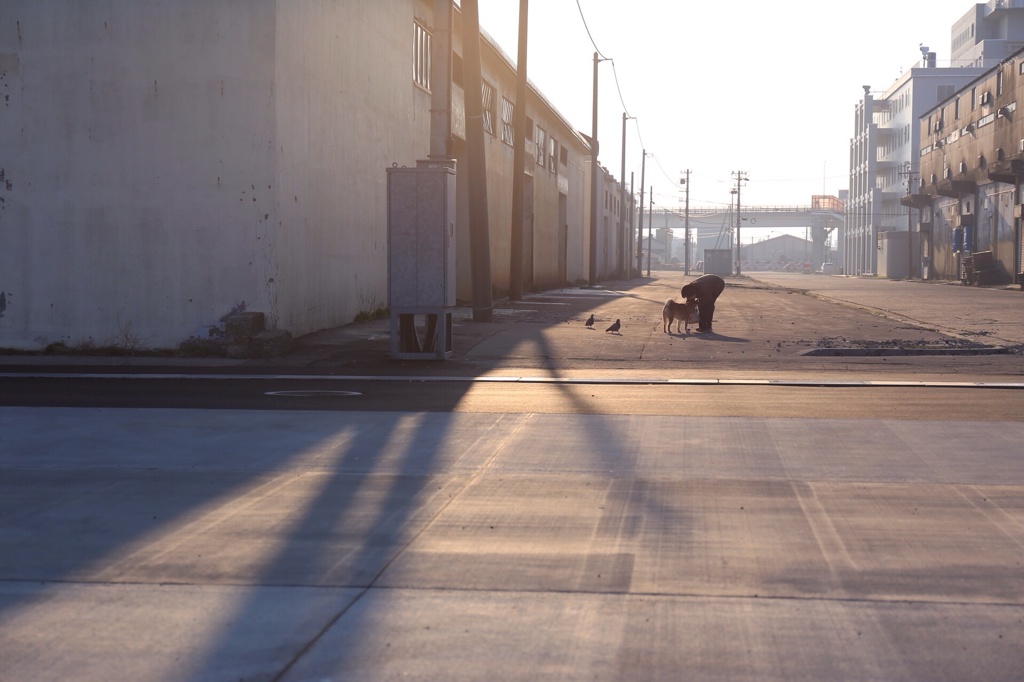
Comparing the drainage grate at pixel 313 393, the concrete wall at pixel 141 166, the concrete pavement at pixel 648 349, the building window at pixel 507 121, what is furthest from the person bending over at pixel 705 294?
the building window at pixel 507 121

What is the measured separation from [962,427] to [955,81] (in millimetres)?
100429

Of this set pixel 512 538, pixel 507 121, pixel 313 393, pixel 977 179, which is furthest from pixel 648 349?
pixel 977 179

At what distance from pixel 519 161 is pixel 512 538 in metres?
25.9

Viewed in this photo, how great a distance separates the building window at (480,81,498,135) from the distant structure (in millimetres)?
69744

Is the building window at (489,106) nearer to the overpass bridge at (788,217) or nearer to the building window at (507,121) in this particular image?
the building window at (507,121)

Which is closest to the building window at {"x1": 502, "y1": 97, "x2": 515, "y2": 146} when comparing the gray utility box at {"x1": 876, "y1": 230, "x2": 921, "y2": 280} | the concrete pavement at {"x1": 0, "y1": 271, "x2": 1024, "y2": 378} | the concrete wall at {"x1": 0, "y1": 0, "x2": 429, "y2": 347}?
the concrete pavement at {"x1": 0, "y1": 271, "x2": 1024, "y2": 378}

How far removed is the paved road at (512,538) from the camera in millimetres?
3996

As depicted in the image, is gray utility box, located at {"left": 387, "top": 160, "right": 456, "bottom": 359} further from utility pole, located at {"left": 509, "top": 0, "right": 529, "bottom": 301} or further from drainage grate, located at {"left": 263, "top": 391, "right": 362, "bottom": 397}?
utility pole, located at {"left": 509, "top": 0, "right": 529, "bottom": 301}

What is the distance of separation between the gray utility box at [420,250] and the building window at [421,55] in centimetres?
1101

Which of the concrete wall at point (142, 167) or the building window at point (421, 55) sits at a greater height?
the building window at point (421, 55)

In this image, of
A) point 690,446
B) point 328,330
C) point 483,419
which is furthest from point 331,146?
point 690,446

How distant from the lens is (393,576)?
4.91m

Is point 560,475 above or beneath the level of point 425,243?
beneath

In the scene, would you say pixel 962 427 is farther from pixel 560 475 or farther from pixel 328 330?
pixel 328 330
